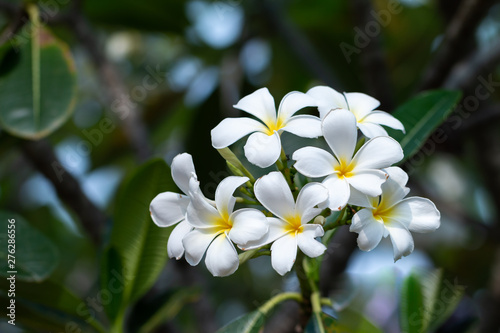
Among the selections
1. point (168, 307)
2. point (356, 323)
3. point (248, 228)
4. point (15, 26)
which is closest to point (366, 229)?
point (248, 228)

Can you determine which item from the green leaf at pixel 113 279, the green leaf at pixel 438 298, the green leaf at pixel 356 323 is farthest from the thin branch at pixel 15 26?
the green leaf at pixel 438 298

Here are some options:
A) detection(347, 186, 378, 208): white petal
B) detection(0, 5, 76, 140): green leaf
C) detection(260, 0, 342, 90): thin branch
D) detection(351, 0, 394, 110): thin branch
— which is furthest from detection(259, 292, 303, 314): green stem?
detection(260, 0, 342, 90): thin branch

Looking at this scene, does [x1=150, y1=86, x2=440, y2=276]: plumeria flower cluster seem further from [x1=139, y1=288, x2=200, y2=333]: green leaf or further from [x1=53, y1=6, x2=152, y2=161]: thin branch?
[x1=53, y1=6, x2=152, y2=161]: thin branch

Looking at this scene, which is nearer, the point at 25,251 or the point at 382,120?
the point at 382,120

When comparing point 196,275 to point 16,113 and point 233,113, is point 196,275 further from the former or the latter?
point 16,113

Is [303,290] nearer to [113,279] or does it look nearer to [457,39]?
[113,279]

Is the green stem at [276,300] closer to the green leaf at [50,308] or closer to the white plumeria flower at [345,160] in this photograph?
the white plumeria flower at [345,160]
